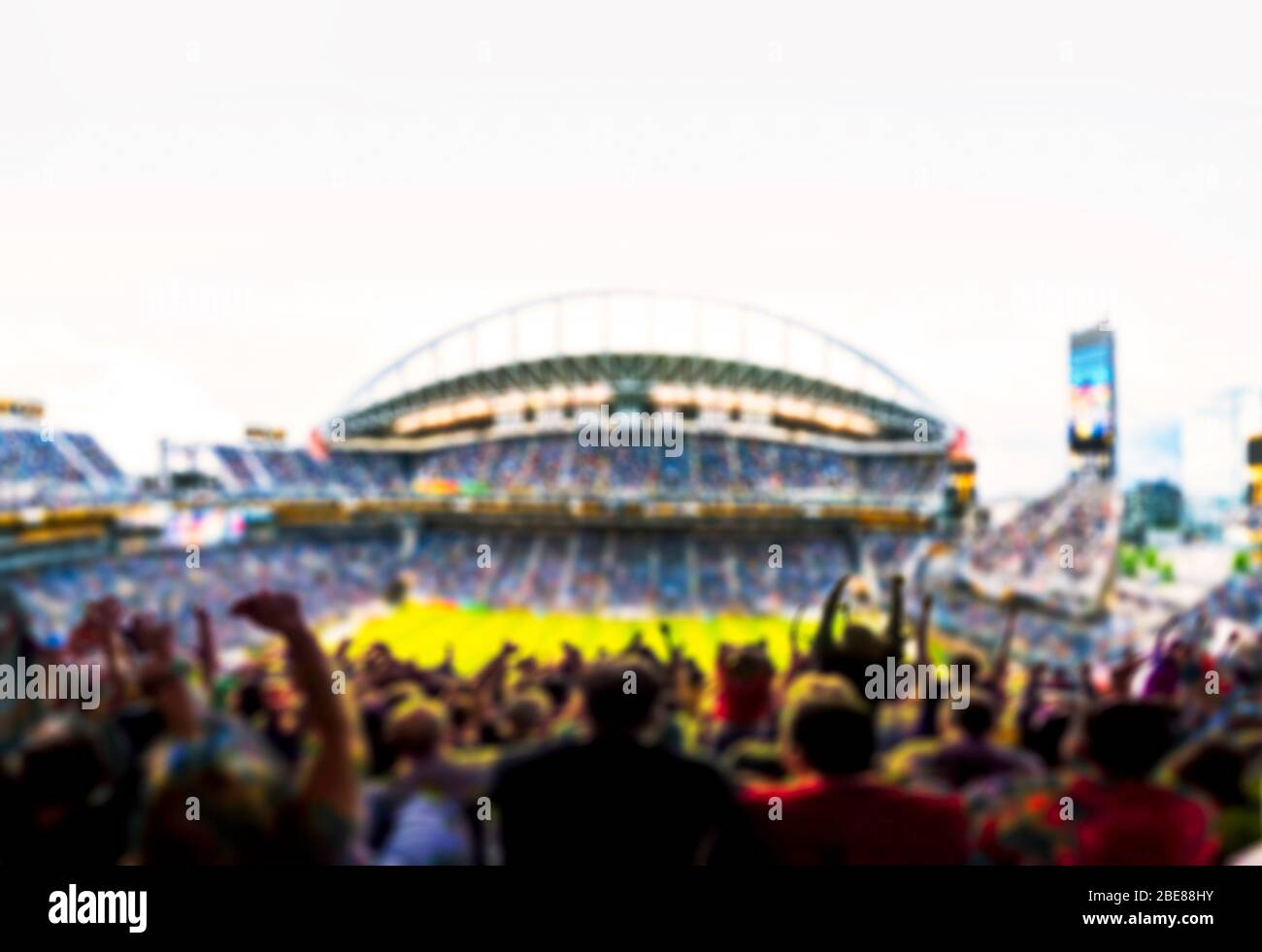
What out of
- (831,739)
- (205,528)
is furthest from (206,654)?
(205,528)

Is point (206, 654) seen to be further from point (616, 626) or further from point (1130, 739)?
point (616, 626)

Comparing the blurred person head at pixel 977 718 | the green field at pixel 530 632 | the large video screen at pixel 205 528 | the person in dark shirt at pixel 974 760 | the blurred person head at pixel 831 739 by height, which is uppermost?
the blurred person head at pixel 831 739

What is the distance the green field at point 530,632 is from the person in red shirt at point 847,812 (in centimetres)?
1353

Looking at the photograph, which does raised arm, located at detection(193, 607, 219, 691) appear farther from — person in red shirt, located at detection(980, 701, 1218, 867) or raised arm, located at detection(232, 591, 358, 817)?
person in red shirt, located at detection(980, 701, 1218, 867)

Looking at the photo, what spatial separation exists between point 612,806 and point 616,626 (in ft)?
61.5

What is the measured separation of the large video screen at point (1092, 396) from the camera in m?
28.4

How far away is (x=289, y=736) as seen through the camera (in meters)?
3.64

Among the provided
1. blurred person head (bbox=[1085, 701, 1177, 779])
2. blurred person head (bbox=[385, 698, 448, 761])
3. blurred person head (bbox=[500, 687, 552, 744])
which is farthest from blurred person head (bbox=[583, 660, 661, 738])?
blurred person head (bbox=[1085, 701, 1177, 779])

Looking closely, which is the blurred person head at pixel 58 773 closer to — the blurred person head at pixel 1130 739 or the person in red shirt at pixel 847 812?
the person in red shirt at pixel 847 812

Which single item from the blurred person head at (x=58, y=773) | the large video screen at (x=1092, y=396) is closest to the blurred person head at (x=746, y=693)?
the blurred person head at (x=58, y=773)

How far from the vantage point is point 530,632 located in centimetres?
2006

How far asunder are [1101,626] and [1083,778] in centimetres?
1082

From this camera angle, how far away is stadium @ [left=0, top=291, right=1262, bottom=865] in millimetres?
2338
